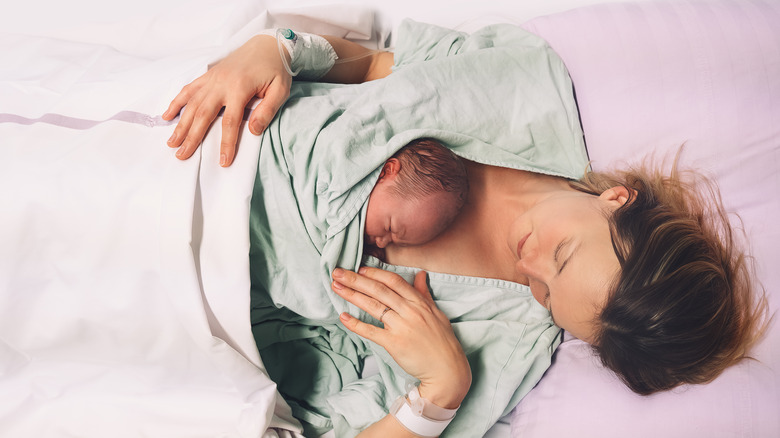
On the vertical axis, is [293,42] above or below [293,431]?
above

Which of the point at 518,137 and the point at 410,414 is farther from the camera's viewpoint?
the point at 518,137

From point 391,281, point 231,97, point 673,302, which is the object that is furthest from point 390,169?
point 673,302

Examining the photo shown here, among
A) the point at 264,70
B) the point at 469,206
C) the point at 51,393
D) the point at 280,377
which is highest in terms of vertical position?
the point at 264,70

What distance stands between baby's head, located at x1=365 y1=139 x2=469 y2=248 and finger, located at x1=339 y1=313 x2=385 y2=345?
0.16 meters

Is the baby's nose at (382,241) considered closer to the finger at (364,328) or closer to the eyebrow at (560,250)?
the finger at (364,328)

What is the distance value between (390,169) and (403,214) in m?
0.09

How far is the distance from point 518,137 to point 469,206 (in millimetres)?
184

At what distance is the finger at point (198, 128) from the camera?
3.47 ft

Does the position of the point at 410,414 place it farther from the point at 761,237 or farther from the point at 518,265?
the point at 761,237

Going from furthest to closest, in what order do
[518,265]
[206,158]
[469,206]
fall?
[469,206]
[518,265]
[206,158]

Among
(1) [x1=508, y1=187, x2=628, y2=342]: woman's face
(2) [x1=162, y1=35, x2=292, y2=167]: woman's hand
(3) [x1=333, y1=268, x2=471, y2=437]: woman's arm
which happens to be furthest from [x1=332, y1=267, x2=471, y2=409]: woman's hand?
(2) [x1=162, y1=35, x2=292, y2=167]: woman's hand

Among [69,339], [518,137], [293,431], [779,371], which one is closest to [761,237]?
[779,371]

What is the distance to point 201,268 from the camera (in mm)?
1082

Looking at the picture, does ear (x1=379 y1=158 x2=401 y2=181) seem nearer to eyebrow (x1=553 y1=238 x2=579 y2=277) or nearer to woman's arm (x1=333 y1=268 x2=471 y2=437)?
woman's arm (x1=333 y1=268 x2=471 y2=437)
